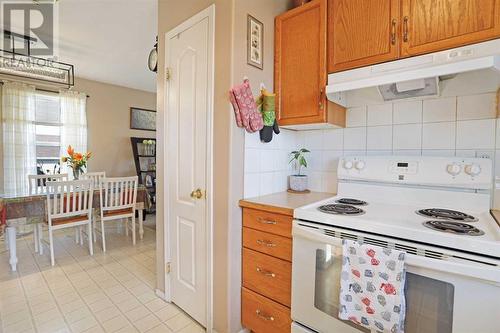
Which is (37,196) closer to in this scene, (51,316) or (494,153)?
(51,316)

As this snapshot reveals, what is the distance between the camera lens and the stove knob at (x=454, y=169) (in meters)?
1.29

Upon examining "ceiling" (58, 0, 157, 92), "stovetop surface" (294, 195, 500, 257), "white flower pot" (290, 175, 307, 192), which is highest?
"ceiling" (58, 0, 157, 92)

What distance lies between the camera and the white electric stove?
2.75ft

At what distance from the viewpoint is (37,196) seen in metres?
2.52

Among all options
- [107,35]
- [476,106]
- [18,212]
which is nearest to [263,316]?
[476,106]

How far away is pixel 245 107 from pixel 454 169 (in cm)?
117

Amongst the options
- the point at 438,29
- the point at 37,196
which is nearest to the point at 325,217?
the point at 438,29

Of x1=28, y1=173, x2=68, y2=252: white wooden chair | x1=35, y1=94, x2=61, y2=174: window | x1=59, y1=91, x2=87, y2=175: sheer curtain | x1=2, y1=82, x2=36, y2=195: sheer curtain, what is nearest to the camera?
x1=28, y1=173, x2=68, y2=252: white wooden chair

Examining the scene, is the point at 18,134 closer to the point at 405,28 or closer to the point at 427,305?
the point at 405,28

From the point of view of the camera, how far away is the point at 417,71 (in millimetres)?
1160

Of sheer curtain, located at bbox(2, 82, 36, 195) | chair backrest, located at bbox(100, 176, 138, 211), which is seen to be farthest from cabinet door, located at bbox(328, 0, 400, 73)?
sheer curtain, located at bbox(2, 82, 36, 195)

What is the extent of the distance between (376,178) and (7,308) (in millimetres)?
2818

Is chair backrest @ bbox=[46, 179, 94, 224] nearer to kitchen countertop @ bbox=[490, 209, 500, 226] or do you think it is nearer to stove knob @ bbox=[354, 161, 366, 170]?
stove knob @ bbox=[354, 161, 366, 170]

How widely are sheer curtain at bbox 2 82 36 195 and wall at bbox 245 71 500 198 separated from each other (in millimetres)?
4053
